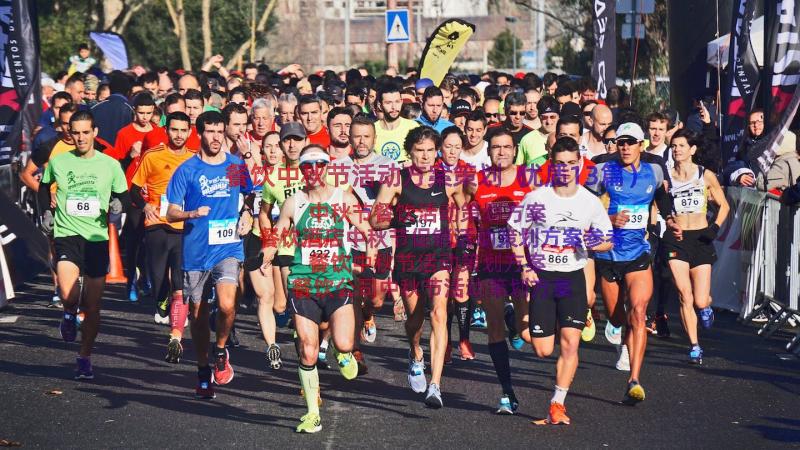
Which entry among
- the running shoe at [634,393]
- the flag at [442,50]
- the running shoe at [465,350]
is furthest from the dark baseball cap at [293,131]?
the flag at [442,50]

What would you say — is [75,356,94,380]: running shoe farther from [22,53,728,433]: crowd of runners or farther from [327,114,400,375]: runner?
[327,114,400,375]: runner

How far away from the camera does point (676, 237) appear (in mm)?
11992

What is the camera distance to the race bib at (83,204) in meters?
11.2

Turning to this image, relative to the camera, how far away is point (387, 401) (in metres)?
10.1

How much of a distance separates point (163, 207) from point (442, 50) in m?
8.54

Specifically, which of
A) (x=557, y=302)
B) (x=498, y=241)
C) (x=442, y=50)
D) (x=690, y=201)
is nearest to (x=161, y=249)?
(x=498, y=241)

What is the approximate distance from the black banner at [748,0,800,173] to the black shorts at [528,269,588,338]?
5.59 m

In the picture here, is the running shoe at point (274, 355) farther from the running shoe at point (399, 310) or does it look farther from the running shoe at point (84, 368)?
the running shoe at point (399, 310)

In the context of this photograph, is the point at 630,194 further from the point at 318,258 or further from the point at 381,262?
the point at 318,258

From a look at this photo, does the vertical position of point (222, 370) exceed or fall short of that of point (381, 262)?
it falls short

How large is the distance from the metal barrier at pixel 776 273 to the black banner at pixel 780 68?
0.73 m

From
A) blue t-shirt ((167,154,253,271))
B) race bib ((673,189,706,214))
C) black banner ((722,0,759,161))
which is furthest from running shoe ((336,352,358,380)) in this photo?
black banner ((722,0,759,161))

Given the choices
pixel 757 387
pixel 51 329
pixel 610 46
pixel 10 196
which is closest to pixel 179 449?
pixel 757 387

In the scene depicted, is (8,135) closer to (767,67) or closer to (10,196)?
(10,196)
